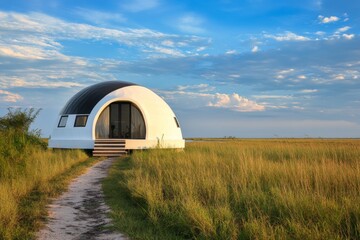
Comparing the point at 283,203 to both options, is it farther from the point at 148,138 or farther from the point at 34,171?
the point at 148,138

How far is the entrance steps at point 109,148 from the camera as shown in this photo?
22031 mm

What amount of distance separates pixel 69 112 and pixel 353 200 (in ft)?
68.9

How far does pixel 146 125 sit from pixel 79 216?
16.9 meters

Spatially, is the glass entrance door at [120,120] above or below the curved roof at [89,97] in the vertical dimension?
below

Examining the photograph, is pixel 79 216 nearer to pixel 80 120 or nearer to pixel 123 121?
pixel 80 120

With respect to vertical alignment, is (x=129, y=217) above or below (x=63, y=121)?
below

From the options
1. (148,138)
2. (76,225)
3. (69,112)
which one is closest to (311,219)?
(76,225)

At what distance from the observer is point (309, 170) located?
34.0ft

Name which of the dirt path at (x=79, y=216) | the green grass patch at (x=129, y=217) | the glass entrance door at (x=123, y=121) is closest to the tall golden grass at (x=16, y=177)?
the dirt path at (x=79, y=216)

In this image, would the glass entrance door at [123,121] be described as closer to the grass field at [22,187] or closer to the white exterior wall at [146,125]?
the white exterior wall at [146,125]

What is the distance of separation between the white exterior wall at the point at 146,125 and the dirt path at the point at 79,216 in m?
12.3

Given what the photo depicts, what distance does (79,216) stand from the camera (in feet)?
24.3

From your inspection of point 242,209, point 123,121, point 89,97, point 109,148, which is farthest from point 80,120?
point 242,209

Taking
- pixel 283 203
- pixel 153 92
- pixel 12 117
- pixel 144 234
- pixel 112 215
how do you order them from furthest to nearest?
pixel 153 92 < pixel 12 117 < pixel 112 215 < pixel 283 203 < pixel 144 234
